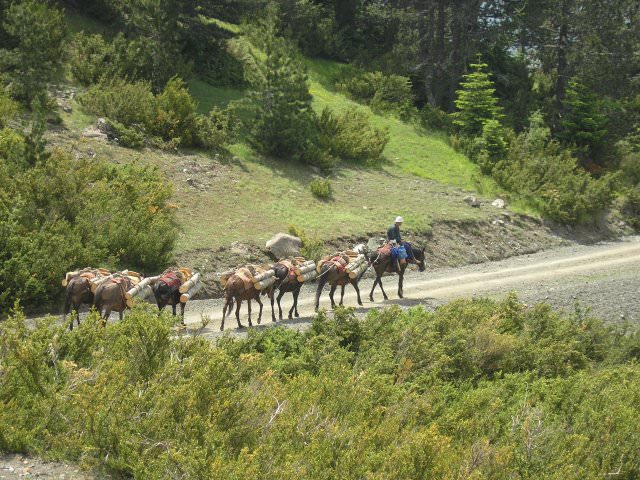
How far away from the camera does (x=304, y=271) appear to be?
17.0m

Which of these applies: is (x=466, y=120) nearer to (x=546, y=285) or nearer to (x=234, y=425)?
(x=546, y=285)

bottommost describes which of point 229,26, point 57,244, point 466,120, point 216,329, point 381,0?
point 216,329

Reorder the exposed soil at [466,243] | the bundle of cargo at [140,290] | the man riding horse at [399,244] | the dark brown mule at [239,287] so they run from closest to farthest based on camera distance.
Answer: the bundle of cargo at [140,290] < the dark brown mule at [239,287] < the man riding horse at [399,244] < the exposed soil at [466,243]

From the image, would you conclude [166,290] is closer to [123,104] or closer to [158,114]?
[158,114]

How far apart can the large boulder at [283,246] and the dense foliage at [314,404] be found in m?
8.06

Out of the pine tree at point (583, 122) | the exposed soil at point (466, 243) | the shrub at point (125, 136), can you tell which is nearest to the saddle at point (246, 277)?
the exposed soil at point (466, 243)

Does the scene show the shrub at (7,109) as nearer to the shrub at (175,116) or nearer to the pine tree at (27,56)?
the pine tree at (27,56)

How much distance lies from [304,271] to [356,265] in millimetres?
1642

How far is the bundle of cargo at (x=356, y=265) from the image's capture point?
17766 mm

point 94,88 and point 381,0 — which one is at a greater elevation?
point 381,0

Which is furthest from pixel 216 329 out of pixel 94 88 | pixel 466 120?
pixel 466 120

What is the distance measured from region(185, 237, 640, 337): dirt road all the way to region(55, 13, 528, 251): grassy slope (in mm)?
3143

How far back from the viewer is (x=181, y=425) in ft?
25.9

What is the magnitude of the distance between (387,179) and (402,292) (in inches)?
428
